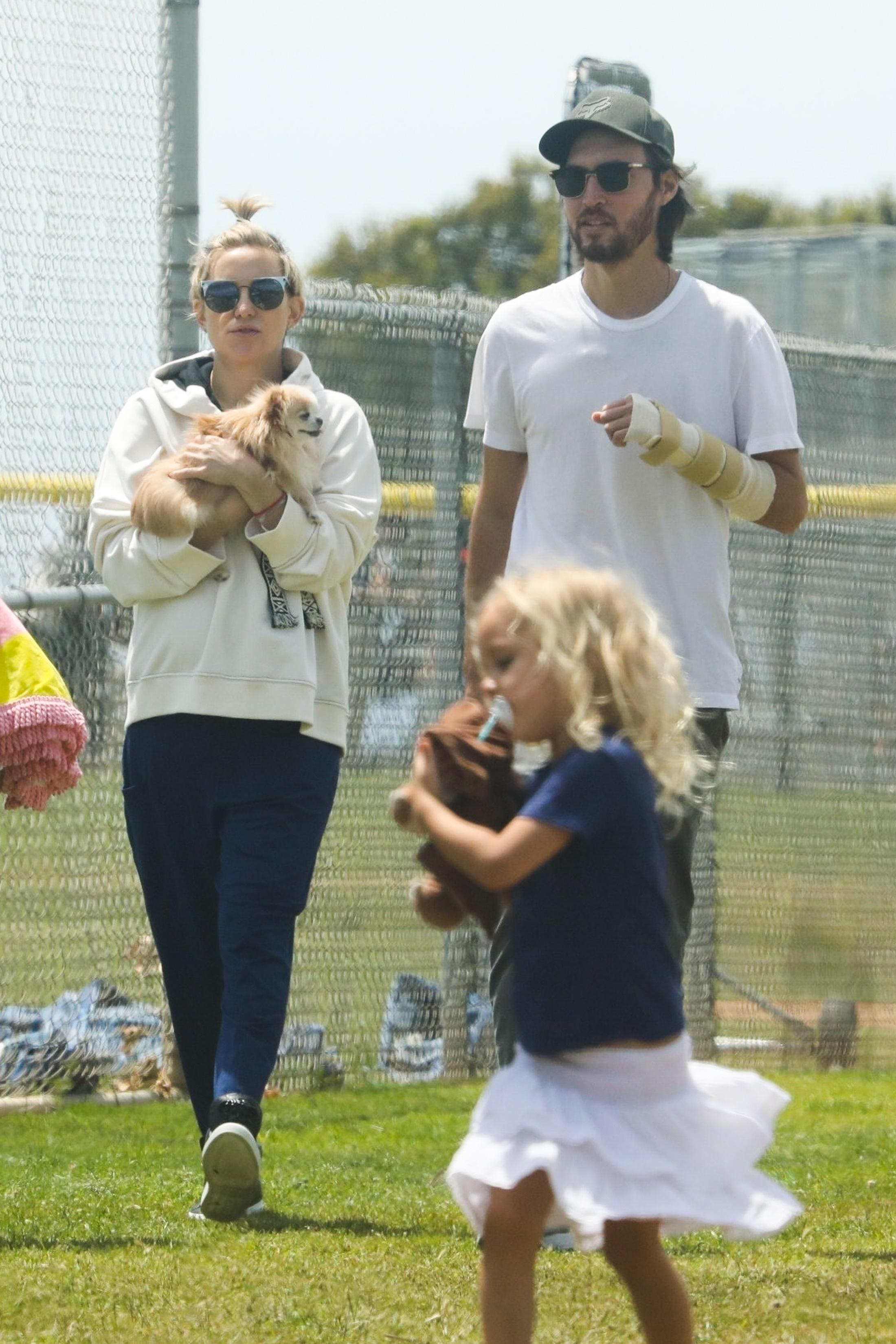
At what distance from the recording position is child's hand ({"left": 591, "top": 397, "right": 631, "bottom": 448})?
364cm

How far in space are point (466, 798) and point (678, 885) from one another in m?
1.11

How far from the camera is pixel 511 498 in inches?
165

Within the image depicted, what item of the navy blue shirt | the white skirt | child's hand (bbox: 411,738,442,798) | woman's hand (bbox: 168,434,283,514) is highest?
woman's hand (bbox: 168,434,283,514)

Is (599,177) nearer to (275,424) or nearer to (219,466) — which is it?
(275,424)

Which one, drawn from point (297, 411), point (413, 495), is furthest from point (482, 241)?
point (297, 411)

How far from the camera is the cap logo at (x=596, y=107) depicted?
157 inches

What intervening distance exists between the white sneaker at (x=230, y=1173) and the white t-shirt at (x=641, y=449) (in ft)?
4.12

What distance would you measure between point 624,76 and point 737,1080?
3.86 meters

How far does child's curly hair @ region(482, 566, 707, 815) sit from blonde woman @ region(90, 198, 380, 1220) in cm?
141

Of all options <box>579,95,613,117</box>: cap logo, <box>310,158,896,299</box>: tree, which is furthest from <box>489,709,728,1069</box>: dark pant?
<box>310,158,896,299</box>: tree

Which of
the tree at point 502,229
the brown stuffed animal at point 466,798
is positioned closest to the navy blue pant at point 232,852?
the brown stuffed animal at point 466,798

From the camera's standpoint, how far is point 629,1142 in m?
2.65

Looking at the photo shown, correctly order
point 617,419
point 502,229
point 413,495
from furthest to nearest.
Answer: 1. point 502,229
2. point 413,495
3. point 617,419

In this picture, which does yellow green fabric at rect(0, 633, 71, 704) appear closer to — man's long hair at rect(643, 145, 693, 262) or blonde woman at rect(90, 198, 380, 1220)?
blonde woman at rect(90, 198, 380, 1220)
